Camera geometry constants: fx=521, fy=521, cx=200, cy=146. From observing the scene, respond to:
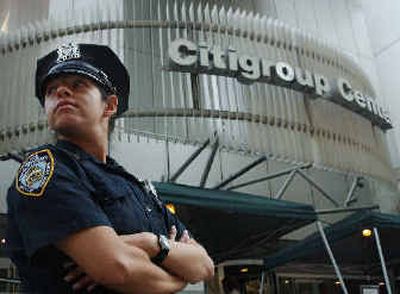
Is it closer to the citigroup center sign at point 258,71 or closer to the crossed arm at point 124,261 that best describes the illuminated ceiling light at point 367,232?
the citigroup center sign at point 258,71

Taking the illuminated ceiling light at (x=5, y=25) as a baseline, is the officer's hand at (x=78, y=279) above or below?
below

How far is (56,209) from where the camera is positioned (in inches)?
51.0

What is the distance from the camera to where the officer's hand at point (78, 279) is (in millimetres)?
1306

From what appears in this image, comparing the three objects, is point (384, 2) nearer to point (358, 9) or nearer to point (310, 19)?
point (358, 9)

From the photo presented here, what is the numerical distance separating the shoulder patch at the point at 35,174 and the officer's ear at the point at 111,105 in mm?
373

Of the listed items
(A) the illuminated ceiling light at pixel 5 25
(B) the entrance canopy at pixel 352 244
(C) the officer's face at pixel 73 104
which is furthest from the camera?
(A) the illuminated ceiling light at pixel 5 25

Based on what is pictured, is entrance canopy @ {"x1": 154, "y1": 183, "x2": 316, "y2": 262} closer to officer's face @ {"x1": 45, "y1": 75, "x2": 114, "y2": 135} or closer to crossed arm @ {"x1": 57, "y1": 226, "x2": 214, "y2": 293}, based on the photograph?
officer's face @ {"x1": 45, "y1": 75, "x2": 114, "y2": 135}

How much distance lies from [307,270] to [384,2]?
627 cm

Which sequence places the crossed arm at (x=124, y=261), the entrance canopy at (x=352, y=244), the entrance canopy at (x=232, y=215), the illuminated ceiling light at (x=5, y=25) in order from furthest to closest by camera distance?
the illuminated ceiling light at (x=5, y=25) < the entrance canopy at (x=352, y=244) < the entrance canopy at (x=232, y=215) < the crossed arm at (x=124, y=261)

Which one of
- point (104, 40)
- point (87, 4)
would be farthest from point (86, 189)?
point (87, 4)

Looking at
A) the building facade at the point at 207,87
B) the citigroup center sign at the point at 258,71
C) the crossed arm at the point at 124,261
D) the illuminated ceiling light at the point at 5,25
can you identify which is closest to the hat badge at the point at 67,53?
the crossed arm at the point at 124,261

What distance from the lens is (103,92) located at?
174cm

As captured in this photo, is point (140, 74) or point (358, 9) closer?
point (140, 74)

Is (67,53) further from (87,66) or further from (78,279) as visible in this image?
(78,279)
